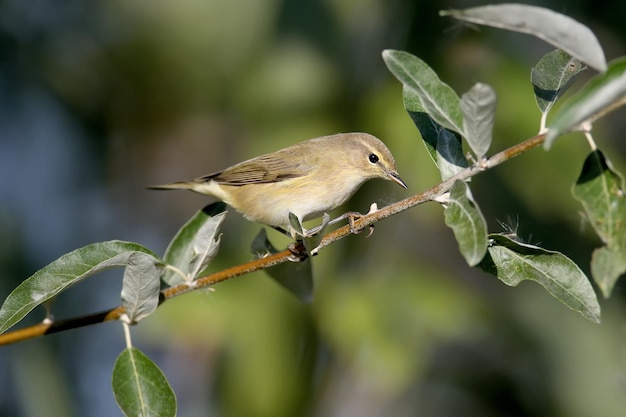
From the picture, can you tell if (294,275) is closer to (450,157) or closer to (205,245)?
(205,245)

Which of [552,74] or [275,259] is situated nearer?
[552,74]

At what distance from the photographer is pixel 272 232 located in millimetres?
3760

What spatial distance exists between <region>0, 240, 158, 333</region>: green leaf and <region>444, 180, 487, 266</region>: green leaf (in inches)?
31.2

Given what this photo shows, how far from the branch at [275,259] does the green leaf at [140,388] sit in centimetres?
13

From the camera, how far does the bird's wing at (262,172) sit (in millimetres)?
3508

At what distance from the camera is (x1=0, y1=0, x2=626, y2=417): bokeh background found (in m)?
3.49

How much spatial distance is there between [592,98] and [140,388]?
1309 millimetres

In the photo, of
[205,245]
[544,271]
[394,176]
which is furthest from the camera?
[394,176]

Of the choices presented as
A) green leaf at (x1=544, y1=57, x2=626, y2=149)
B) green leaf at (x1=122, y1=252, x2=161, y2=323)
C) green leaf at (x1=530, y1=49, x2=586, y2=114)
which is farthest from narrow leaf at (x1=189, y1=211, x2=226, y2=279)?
green leaf at (x1=544, y1=57, x2=626, y2=149)

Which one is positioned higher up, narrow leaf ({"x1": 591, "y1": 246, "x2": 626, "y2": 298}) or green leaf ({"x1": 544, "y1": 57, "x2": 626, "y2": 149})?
green leaf ({"x1": 544, "y1": 57, "x2": 626, "y2": 149})

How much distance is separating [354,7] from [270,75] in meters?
0.55

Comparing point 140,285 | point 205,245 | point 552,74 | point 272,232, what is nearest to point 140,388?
point 140,285

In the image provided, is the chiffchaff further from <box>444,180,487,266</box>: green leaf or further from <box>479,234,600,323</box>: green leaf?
<box>444,180,487,266</box>: green leaf

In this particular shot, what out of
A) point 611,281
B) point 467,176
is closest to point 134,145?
point 467,176
